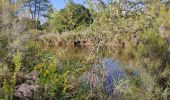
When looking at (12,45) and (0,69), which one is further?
(12,45)

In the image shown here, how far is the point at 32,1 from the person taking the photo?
187ft

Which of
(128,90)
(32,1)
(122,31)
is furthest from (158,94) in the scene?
(32,1)

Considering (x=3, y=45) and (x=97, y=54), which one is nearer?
(x=3, y=45)

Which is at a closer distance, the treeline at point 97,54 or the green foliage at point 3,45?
the treeline at point 97,54

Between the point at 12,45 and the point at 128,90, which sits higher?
the point at 12,45

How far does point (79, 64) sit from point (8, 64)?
2.95 metres

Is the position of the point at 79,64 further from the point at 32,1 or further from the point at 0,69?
the point at 32,1

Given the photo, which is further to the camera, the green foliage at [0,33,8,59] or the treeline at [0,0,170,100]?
the green foliage at [0,33,8,59]

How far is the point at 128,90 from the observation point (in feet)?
32.5

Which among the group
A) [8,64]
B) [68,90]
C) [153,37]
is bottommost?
[68,90]

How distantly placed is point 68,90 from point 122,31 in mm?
2843

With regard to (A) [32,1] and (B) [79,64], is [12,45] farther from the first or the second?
(A) [32,1]

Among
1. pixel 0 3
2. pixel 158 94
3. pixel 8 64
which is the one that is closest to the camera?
pixel 158 94

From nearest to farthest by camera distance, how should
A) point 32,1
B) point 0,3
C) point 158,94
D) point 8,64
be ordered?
point 158,94, point 8,64, point 0,3, point 32,1
